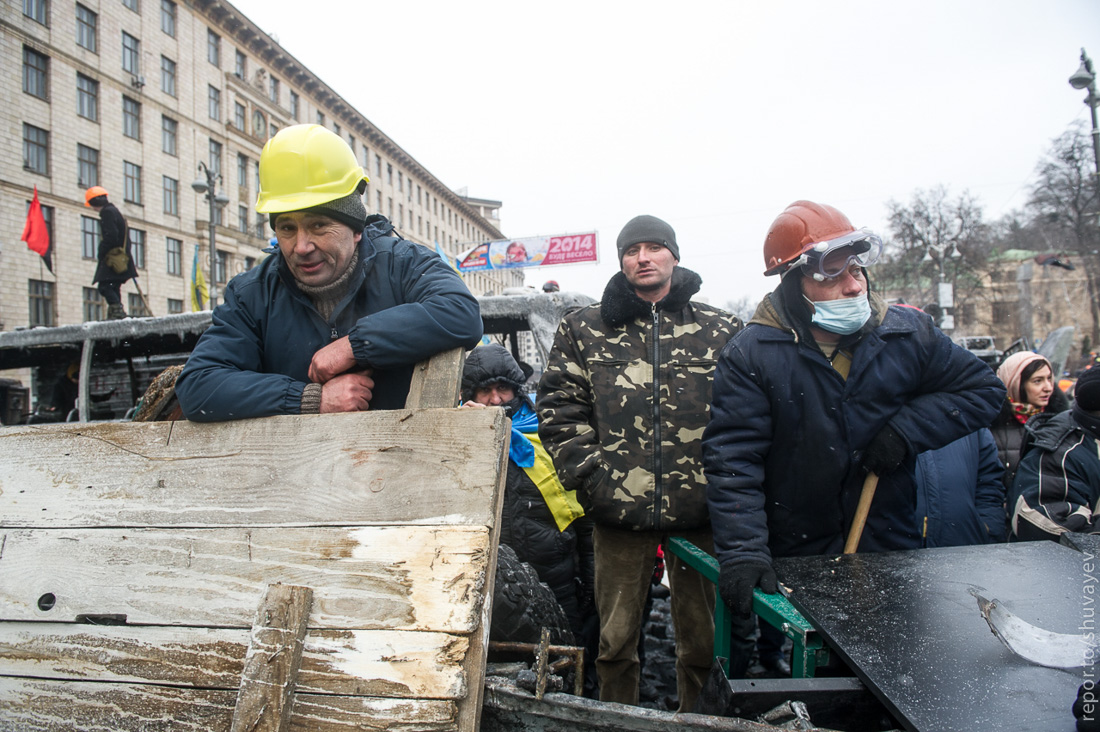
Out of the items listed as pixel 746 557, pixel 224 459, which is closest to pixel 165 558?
pixel 224 459

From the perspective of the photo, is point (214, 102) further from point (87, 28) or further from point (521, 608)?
point (521, 608)

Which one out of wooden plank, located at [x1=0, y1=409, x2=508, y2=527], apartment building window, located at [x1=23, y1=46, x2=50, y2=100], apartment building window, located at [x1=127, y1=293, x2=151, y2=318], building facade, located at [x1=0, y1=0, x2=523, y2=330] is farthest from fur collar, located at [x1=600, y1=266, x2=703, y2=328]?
apartment building window, located at [x1=23, y1=46, x2=50, y2=100]

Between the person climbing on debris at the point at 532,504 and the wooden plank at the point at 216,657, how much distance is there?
170cm

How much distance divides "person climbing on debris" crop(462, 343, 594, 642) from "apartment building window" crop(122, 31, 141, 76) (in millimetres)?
34070

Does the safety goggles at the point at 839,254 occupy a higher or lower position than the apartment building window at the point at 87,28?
lower

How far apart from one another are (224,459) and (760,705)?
141 centimetres

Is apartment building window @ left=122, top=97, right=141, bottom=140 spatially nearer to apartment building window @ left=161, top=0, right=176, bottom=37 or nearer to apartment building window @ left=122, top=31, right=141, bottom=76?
apartment building window @ left=122, top=31, right=141, bottom=76

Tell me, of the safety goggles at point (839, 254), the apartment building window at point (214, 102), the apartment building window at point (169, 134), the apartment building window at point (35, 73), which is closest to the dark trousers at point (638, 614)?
the safety goggles at point (839, 254)

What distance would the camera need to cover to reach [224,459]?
1.60 m

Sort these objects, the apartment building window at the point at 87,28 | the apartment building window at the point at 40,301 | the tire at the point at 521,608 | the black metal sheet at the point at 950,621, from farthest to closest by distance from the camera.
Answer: the apartment building window at the point at 87,28 → the apartment building window at the point at 40,301 → the tire at the point at 521,608 → the black metal sheet at the point at 950,621

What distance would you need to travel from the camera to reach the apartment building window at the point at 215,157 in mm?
33562

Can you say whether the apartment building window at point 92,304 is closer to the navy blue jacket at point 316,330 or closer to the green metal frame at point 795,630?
the navy blue jacket at point 316,330

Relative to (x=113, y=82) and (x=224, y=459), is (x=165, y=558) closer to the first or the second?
(x=224, y=459)

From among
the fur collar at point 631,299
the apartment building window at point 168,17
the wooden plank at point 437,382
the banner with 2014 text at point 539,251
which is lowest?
the wooden plank at point 437,382
